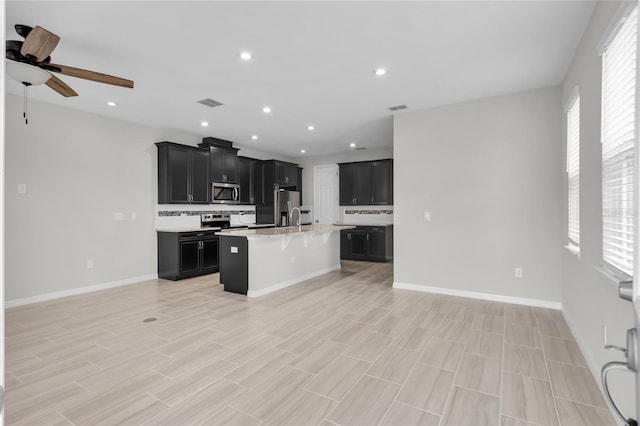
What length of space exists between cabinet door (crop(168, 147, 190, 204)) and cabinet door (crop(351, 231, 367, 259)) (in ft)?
12.6

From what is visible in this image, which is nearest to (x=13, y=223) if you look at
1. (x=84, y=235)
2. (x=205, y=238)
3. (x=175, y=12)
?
(x=84, y=235)

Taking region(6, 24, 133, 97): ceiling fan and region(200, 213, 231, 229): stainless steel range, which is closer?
region(6, 24, 133, 97): ceiling fan

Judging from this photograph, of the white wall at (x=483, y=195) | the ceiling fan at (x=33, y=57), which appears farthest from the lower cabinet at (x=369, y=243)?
the ceiling fan at (x=33, y=57)

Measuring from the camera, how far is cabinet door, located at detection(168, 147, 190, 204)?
5.76 metres

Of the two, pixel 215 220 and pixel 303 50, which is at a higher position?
pixel 303 50

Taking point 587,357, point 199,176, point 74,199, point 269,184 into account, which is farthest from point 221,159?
point 587,357

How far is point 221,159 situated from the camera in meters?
6.72

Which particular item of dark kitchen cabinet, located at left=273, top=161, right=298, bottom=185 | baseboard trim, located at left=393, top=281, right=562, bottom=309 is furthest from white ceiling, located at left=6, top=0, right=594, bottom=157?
dark kitchen cabinet, located at left=273, top=161, right=298, bottom=185

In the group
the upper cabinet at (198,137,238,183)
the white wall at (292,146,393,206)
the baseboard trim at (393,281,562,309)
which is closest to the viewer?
the baseboard trim at (393,281,562,309)

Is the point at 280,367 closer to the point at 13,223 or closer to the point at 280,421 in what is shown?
the point at 280,421

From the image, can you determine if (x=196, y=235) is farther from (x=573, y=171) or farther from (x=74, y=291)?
(x=573, y=171)

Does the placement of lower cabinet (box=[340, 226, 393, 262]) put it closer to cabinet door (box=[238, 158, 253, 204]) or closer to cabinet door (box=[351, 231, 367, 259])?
cabinet door (box=[351, 231, 367, 259])

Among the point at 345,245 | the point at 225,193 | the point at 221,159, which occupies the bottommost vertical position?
the point at 345,245

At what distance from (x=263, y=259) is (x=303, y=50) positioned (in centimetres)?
287
